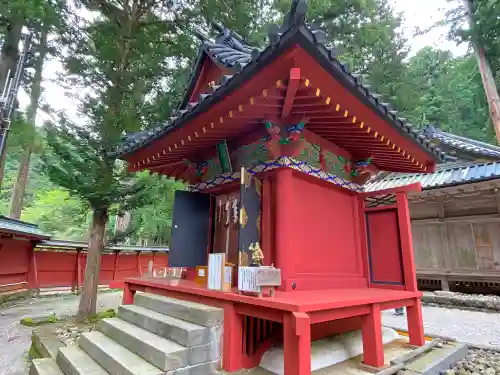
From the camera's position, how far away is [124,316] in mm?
4160

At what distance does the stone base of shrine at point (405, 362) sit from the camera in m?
3.26

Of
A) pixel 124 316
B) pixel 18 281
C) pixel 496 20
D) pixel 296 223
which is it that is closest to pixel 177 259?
pixel 124 316

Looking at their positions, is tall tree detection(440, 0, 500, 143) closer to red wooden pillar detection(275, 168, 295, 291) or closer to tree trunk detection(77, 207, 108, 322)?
red wooden pillar detection(275, 168, 295, 291)

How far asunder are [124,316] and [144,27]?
8583 mm

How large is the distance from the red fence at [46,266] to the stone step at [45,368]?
10070 mm

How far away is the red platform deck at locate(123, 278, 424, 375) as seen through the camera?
2591 mm

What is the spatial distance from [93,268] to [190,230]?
4018 millimetres

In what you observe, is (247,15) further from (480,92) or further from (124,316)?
(480,92)

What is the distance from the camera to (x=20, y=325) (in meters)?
7.74

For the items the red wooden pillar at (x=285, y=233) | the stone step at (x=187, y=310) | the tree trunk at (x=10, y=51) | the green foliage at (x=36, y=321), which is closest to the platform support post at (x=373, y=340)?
the red wooden pillar at (x=285, y=233)

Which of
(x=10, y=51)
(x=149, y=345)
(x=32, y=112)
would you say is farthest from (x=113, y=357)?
(x=32, y=112)

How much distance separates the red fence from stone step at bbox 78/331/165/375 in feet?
34.9

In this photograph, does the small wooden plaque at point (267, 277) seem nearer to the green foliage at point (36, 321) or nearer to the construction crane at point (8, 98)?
the green foliage at point (36, 321)

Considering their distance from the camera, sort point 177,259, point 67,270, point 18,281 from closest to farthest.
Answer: point 177,259 < point 18,281 < point 67,270
